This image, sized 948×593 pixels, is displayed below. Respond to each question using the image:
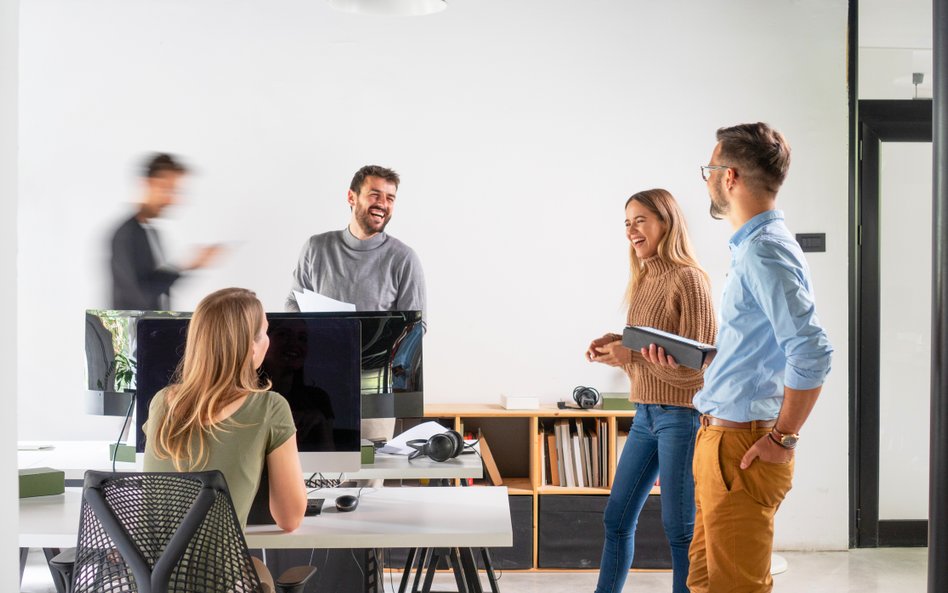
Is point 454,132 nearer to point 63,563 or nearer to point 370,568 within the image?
point 370,568

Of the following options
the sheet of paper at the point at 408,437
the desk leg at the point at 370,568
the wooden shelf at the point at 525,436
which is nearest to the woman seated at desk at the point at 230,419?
the desk leg at the point at 370,568

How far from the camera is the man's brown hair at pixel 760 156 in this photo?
2.06 m

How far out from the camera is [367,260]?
4.25m

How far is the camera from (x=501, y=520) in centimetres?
219

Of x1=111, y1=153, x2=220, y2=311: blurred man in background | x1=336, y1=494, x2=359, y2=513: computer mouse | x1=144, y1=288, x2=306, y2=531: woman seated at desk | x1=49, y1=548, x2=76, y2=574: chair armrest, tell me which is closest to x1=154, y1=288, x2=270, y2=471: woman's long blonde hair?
x1=144, y1=288, x2=306, y2=531: woman seated at desk

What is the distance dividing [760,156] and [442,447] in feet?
4.72

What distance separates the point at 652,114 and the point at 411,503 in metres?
2.85

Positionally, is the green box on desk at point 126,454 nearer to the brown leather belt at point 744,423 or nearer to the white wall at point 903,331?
the brown leather belt at point 744,423

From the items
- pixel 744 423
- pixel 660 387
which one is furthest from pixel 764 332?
pixel 660 387

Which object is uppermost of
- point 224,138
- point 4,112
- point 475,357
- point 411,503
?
point 224,138

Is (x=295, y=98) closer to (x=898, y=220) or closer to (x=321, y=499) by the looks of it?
(x=321, y=499)

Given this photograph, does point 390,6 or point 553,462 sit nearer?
point 390,6

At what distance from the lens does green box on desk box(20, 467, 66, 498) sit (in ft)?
8.10

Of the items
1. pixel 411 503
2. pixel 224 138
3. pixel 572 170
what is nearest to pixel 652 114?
pixel 572 170
